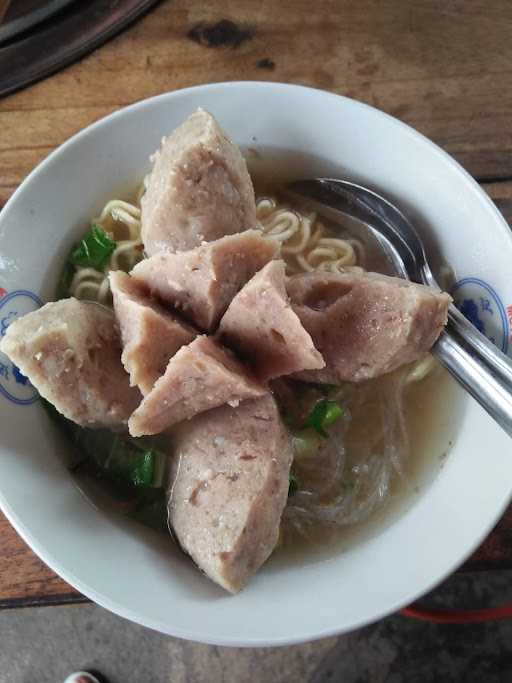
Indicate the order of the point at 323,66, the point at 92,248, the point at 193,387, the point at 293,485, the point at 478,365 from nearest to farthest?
the point at 193,387 < the point at 478,365 < the point at 293,485 < the point at 92,248 < the point at 323,66

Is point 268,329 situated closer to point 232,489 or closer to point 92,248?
point 232,489

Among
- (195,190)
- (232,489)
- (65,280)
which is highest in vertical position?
(195,190)

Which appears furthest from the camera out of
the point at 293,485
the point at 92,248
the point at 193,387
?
the point at 92,248

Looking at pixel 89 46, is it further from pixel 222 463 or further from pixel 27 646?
pixel 27 646

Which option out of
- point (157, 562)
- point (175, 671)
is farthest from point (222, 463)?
point (175, 671)

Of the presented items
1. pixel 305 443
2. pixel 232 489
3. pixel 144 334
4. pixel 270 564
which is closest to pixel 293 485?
pixel 305 443

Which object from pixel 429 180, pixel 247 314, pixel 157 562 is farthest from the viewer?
pixel 429 180
